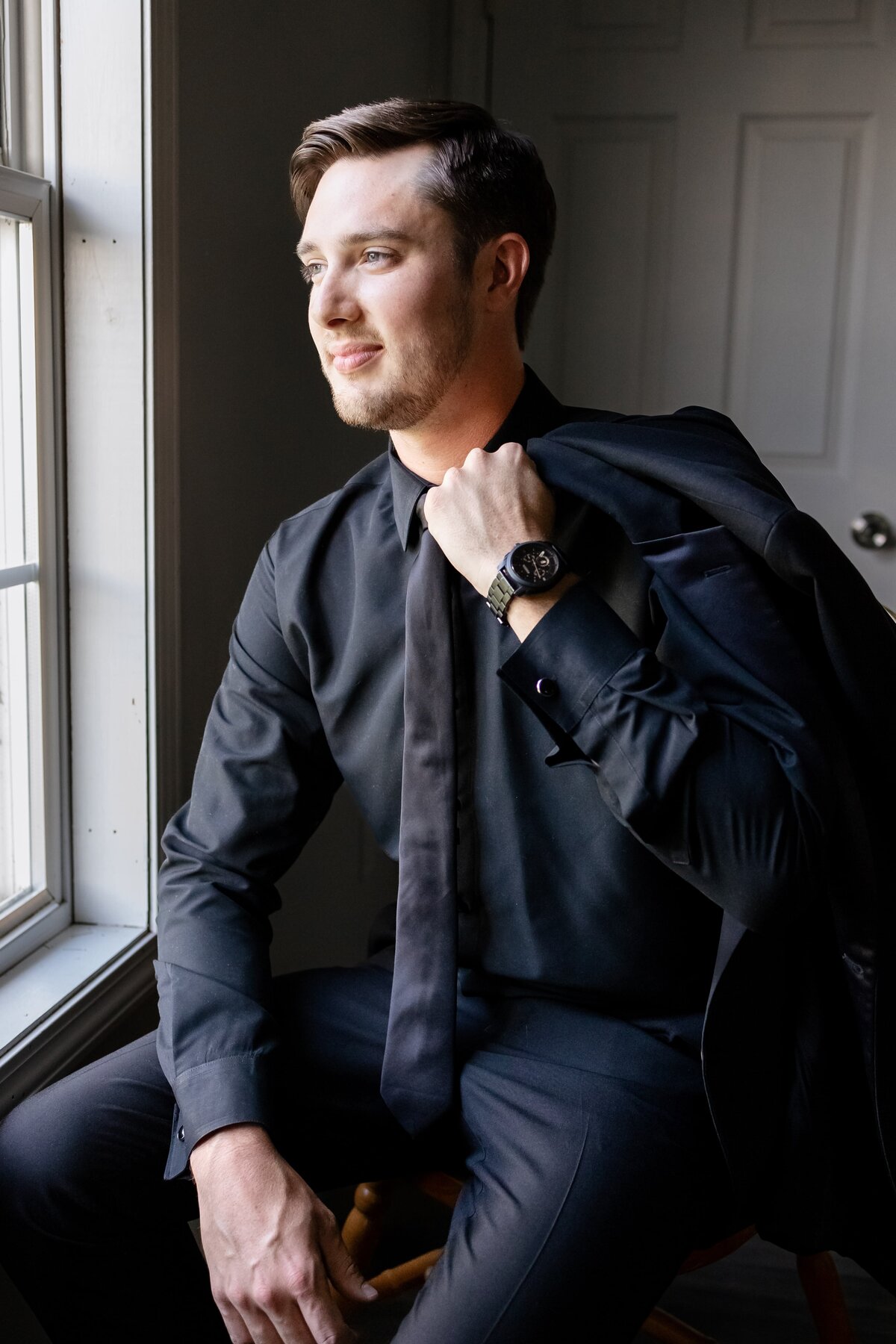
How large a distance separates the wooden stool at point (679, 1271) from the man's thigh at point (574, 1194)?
0.16 meters

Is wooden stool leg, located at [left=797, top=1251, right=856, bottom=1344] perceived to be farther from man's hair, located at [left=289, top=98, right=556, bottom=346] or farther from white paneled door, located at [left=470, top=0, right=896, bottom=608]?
white paneled door, located at [left=470, top=0, right=896, bottom=608]

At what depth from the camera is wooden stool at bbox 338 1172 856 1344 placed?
4.16ft

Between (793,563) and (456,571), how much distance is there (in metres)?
0.35

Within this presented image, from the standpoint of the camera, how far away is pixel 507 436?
4.29ft

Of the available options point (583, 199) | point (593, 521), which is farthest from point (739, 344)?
point (593, 521)

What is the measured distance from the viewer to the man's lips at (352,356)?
124 centimetres

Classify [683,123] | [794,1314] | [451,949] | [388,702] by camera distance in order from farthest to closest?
[683,123] < [794,1314] < [388,702] < [451,949]

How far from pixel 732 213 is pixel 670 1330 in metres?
2.08

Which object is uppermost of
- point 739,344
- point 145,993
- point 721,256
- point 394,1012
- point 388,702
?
point 721,256

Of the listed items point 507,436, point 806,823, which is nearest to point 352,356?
point 507,436

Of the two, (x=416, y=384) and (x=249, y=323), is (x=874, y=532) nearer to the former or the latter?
(x=249, y=323)

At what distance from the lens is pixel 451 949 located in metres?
1.15

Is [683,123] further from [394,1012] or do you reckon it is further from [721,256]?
[394,1012]

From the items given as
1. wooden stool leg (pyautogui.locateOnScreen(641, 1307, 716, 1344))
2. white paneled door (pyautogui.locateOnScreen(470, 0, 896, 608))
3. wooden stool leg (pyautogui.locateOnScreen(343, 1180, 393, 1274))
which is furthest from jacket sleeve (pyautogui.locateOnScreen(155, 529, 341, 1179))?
white paneled door (pyautogui.locateOnScreen(470, 0, 896, 608))
